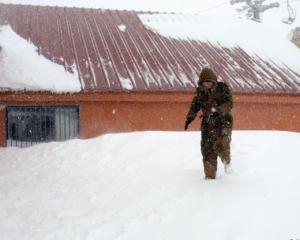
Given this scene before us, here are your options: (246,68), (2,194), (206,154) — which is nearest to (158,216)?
(206,154)

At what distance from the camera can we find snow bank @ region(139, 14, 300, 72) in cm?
1534

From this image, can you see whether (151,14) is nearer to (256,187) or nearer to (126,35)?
(126,35)

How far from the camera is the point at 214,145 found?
252 inches

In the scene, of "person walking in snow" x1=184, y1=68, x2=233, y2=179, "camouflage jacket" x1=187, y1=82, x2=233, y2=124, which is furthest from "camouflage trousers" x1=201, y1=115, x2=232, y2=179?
"camouflage jacket" x1=187, y1=82, x2=233, y2=124

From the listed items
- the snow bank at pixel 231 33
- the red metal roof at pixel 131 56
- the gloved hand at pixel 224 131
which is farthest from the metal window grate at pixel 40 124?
the gloved hand at pixel 224 131

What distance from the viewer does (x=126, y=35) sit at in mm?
15008

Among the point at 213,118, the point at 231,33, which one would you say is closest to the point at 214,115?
the point at 213,118

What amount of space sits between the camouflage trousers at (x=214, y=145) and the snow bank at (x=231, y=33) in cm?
899

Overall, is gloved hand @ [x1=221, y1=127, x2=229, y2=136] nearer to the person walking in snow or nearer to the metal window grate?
the person walking in snow

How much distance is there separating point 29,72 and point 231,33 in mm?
7913

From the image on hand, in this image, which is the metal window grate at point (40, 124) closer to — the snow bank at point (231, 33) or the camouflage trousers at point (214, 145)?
the snow bank at point (231, 33)

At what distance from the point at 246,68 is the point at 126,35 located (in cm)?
407

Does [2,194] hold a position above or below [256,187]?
below

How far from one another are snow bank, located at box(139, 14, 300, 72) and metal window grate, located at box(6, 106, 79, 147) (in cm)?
522
